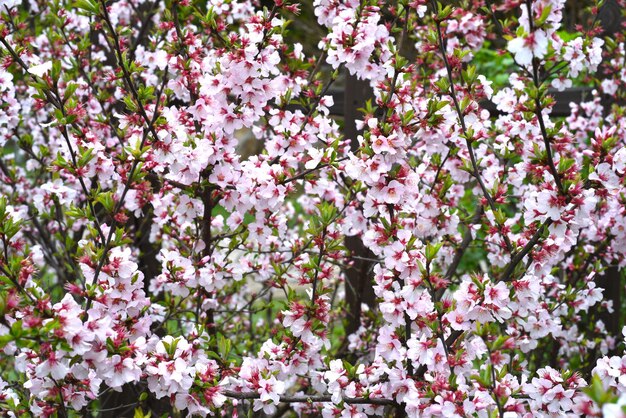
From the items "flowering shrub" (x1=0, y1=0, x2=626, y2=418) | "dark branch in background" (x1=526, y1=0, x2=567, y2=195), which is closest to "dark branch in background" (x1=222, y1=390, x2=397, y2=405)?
"flowering shrub" (x1=0, y1=0, x2=626, y2=418)

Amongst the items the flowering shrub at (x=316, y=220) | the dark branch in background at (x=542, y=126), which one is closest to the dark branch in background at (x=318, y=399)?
the flowering shrub at (x=316, y=220)

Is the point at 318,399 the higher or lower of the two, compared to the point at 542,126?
lower

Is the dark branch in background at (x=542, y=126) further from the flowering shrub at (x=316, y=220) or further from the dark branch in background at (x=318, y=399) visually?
the dark branch in background at (x=318, y=399)

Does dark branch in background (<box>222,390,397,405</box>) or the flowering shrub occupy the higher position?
the flowering shrub

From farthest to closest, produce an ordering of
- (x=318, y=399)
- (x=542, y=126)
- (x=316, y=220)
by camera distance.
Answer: (x=316, y=220), (x=318, y=399), (x=542, y=126)

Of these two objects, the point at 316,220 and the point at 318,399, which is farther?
the point at 316,220

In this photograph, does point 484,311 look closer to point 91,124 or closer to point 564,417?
point 564,417

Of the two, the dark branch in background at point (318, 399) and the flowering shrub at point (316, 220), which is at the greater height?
the flowering shrub at point (316, 220)

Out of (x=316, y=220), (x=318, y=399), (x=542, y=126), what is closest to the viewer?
(x=542, y=126)

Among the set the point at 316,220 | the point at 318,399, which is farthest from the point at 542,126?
the point at 318,399

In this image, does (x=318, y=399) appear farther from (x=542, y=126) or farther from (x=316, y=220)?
(x=542, y=126)

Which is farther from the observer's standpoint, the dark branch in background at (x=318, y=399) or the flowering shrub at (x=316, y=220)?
the dark branch in background at (x=318, y=399)

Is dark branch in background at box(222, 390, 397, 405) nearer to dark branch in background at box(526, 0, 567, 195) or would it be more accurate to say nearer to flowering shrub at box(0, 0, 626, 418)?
flowering shrub at box(0, 0, 626, 418)

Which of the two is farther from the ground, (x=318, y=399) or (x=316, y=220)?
(x=316, y=220)
